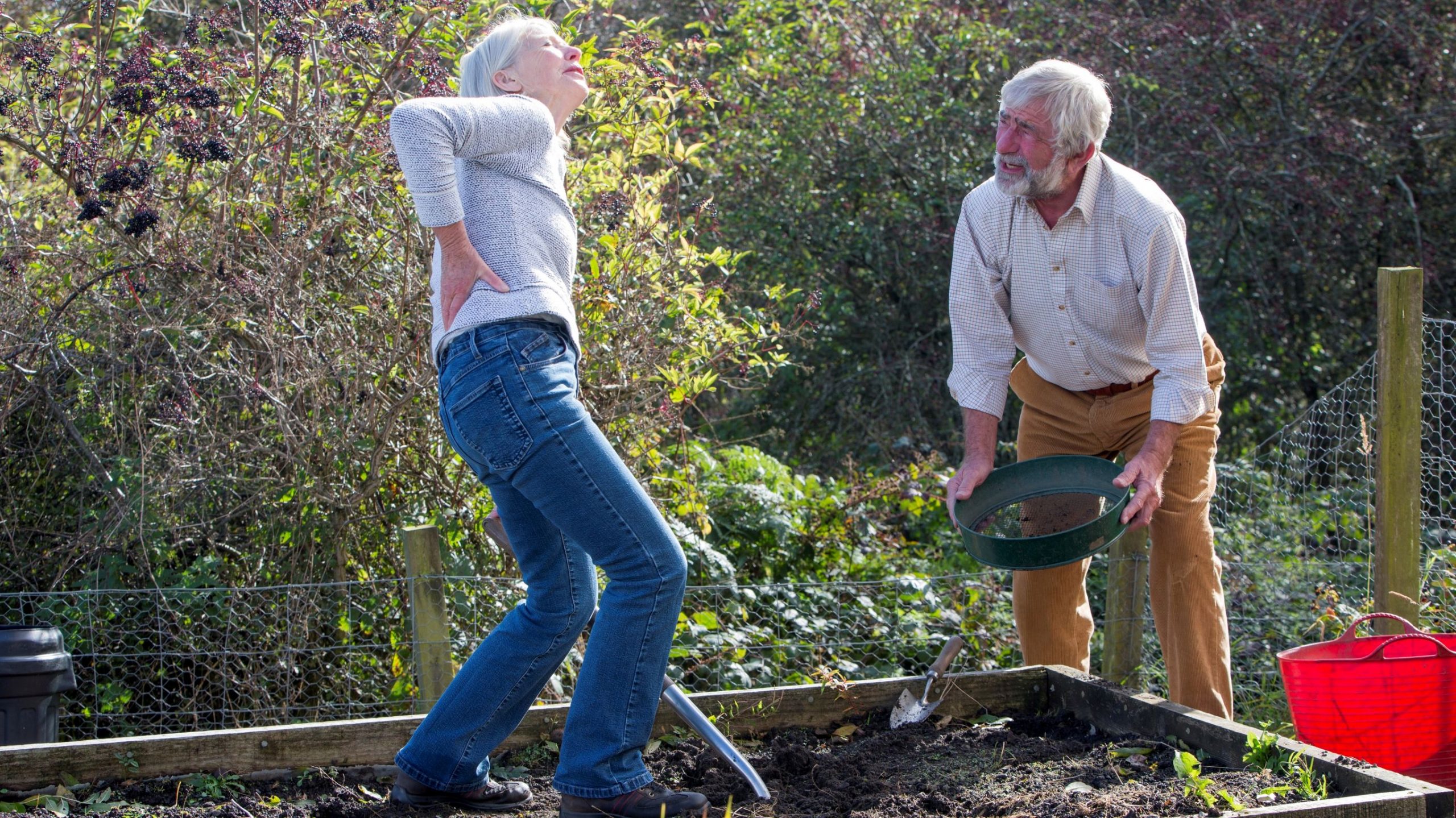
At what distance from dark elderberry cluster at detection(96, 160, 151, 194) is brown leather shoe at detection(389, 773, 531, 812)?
1.92m

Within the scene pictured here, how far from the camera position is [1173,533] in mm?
3365

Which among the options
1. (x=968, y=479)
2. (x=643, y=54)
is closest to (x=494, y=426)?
(x=968, y=479)

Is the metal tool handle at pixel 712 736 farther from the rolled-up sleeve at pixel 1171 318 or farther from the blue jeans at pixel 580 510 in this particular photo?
the rolled-up sleeve at pixel 1171 318

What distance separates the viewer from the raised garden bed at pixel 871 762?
8.66 ft

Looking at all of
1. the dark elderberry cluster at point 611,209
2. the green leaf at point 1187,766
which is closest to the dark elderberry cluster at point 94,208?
the dark elderberry cluster at point 611,209

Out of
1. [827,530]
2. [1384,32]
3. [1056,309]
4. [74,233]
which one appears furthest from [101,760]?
[1384,32]

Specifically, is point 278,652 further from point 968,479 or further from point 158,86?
point 968,479

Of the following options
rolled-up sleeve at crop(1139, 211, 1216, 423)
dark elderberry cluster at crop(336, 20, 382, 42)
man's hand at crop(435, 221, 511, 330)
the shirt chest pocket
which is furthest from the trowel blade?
dark elderberry cluster at crop(336, 20, 382, 42)

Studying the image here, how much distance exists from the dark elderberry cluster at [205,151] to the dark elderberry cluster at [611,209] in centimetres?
112

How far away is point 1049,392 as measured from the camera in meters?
3.60

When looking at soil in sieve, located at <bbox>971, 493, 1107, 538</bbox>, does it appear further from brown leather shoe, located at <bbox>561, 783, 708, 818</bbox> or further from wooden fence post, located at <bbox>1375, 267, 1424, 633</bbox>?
brown leather shoe, located at <bbox>561, 783, 708, 818</bbox>

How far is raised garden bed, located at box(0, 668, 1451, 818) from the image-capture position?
2.64 m

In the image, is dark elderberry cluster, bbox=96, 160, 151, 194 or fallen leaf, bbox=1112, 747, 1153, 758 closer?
fallen leaf, bbox=1112, 747, 1153, 758

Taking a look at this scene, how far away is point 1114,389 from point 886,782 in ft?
4.23
